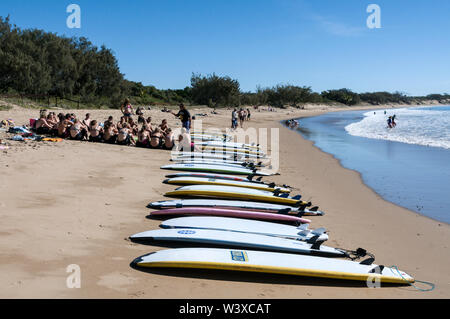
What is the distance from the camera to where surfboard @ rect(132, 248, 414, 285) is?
3461mm

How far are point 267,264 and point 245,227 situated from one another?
1.10 metres

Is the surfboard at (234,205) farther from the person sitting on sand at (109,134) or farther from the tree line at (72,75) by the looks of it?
the tree line at (72,75)

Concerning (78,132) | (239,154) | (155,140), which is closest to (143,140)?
(155,140)

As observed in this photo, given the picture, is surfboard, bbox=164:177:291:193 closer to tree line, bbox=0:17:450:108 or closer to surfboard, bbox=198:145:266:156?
surfboard, bbox=198:145:266:156

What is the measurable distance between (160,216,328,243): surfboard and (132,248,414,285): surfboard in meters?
0.68

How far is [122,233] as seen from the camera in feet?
14.3

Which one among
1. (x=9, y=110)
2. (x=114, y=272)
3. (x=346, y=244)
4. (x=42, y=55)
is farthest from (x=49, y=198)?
(x=42, y=55)

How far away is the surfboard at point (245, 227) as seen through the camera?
14.7 feet

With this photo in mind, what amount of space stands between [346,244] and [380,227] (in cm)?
112

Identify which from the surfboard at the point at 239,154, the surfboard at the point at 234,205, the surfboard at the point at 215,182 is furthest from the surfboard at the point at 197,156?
the surfboard at the point at 234,205

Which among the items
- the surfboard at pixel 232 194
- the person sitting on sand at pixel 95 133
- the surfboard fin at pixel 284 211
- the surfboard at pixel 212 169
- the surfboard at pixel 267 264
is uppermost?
the person sitting on sand at pixel 95 133

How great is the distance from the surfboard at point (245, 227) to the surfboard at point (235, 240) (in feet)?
0.59

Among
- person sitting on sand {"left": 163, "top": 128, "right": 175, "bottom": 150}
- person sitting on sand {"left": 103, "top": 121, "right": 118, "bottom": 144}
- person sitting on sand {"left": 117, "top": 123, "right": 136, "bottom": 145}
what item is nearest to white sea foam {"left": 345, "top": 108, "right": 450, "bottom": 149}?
person sitting on sand {"left": 163, "top": 128, "right": 175, "bottom": 150}

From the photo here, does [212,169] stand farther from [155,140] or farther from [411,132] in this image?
[411,132]
